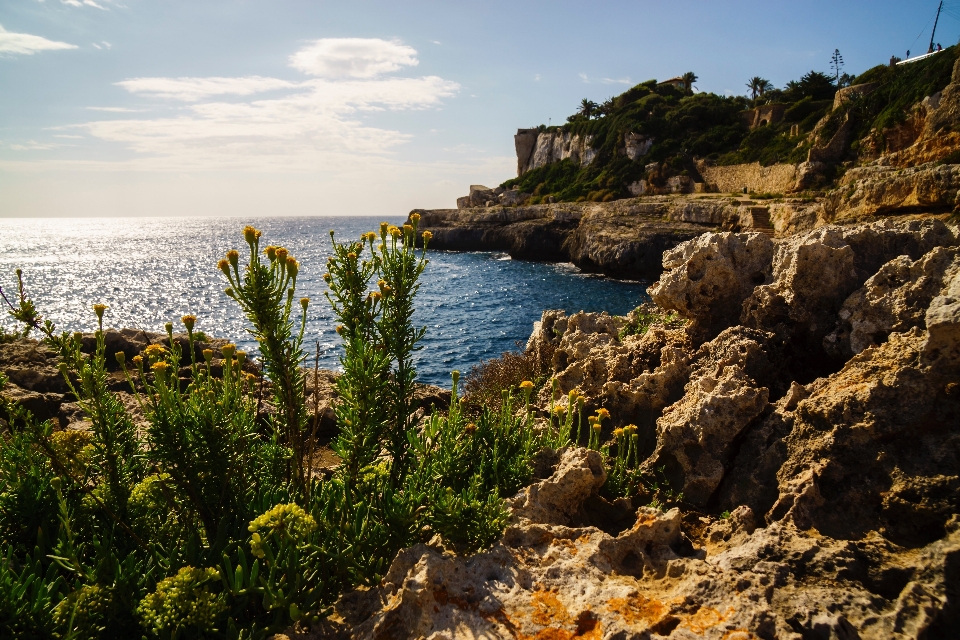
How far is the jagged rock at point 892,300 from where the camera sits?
4.16 m

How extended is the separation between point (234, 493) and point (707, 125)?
76352 millimetres

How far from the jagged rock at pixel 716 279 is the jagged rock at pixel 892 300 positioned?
1.37 meters

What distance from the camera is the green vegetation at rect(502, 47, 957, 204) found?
4159cm

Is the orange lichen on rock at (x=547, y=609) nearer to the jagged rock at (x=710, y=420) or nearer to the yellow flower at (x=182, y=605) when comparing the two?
the yellow flower at (x=182, y=605)

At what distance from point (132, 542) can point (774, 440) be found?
4.87 meters

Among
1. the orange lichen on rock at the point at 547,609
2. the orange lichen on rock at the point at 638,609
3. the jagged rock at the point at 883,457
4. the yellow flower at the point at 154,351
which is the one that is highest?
the yellow flower at the point at 154,351

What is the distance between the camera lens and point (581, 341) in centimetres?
774

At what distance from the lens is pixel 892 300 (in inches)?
173

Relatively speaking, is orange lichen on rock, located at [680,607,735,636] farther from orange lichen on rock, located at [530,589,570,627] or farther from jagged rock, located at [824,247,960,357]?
jagged rock, located at [824,247,960,357]

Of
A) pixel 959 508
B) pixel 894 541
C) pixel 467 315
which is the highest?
pixel 959 508

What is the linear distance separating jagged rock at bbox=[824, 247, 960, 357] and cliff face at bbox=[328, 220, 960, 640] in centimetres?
1

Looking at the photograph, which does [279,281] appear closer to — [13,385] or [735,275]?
[735,275]

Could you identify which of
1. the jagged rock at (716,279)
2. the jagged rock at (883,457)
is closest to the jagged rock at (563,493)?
the jagged rock at (883,457)

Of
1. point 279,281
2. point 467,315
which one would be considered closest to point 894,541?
point 279,281
